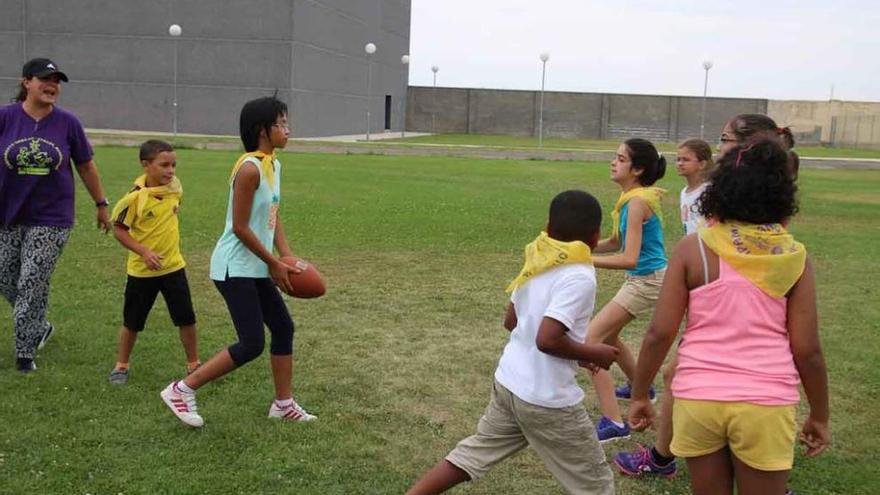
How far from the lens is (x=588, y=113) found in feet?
208

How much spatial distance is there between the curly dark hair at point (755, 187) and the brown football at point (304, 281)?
8.62ft

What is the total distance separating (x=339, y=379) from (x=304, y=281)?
4.53 ft

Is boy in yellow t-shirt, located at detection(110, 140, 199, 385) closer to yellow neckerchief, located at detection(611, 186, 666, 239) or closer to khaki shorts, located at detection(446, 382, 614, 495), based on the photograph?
yellow neckerchief, located at detection(611, 186, 666, 239)

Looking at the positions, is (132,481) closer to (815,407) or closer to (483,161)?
(815,407)

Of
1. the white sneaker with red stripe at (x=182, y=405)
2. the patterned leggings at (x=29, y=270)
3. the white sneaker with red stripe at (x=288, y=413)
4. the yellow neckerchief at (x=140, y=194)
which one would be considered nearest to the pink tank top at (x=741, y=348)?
the white sneaker with red stripe at (x=288, y=413)

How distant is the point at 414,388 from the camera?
609cm

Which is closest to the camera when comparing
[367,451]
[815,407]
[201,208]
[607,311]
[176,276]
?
[815,407]

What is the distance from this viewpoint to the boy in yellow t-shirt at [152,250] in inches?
233

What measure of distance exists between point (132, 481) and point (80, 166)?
278 cm

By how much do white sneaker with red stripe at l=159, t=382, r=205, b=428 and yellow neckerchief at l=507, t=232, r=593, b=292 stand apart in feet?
7.97

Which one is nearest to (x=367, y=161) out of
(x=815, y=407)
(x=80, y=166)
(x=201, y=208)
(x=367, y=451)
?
(x=201, y=208)

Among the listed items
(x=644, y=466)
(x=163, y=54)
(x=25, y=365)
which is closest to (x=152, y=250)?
(x=25, y=365)

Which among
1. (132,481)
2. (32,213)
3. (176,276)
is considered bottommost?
(132,481)

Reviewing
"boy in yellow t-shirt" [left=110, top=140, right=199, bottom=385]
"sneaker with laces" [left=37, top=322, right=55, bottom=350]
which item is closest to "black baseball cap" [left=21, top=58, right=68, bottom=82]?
"boy in yellow t-shirt" [left=110, top=140, right=199, bottom=385]
